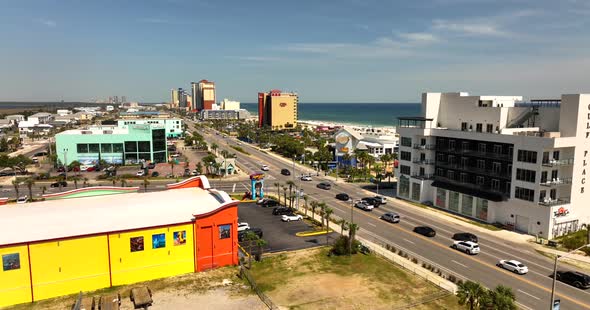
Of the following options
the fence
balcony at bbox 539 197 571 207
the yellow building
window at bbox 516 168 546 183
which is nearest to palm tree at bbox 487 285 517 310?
the fence

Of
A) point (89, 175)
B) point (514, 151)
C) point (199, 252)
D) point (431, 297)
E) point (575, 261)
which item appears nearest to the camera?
point (431, 297)

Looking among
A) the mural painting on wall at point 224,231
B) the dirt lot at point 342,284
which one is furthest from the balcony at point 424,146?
the mural painting on wall at point 224,231

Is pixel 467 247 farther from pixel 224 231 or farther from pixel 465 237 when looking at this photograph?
pixel 224 231

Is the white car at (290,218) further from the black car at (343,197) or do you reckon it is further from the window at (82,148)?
the window at (82,148)

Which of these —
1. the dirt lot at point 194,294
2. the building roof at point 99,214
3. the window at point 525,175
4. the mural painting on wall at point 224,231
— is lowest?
the dirt lot at point 194,294

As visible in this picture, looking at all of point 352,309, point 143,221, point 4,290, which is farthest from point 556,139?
point 4,290

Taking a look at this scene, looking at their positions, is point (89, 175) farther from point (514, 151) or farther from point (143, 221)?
point (514, 151)
